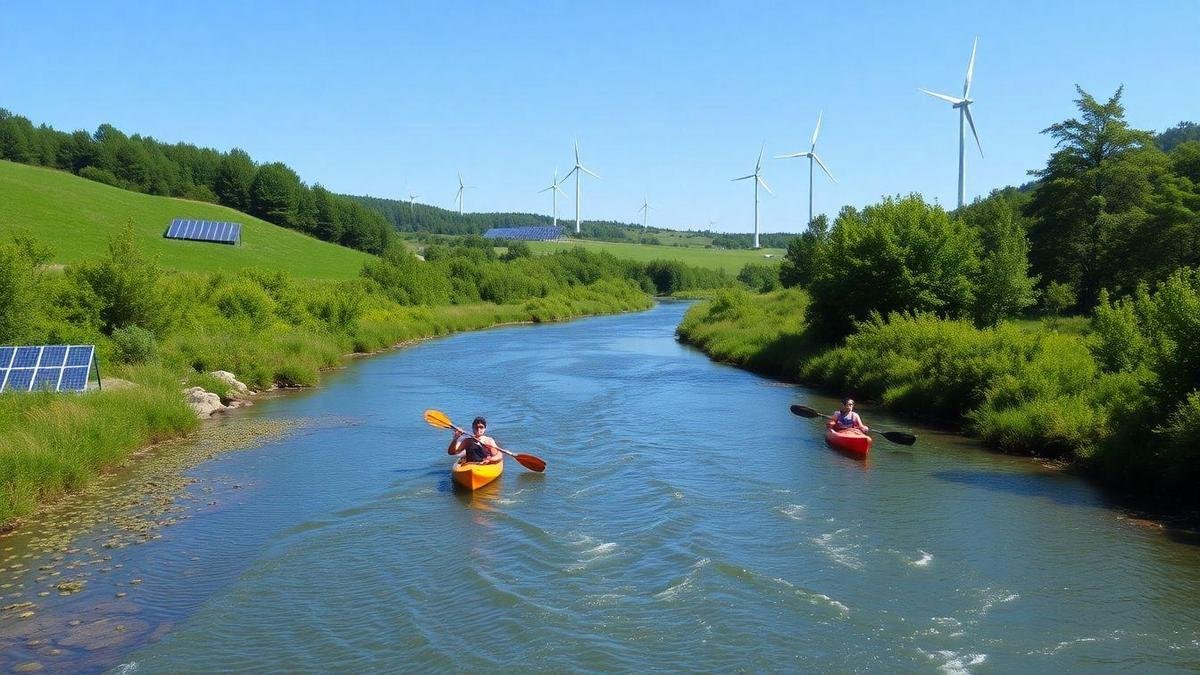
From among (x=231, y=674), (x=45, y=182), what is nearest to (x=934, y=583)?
(x=231, y=674)

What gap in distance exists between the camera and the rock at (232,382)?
3008 centimetres

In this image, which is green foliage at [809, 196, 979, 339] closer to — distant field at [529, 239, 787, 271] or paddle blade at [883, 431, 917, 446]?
paddle blade at [883, 431, 917, 446]

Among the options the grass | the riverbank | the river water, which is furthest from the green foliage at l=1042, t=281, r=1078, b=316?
the grass

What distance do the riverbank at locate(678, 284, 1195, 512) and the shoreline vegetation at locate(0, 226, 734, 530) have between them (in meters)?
20.6

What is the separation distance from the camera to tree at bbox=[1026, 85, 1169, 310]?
4381 cm

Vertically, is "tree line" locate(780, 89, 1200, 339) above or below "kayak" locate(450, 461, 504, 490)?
above

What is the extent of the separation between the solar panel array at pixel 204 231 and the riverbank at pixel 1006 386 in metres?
56.3

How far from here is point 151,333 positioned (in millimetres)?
29688

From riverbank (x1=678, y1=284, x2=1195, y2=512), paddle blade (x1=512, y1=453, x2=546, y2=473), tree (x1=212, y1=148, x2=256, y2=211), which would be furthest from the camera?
tree (x1=212, y1=148, x2=256, y2=211)

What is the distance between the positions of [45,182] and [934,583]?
84614 millimetres

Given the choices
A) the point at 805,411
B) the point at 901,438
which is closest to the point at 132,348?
the point at 805,411

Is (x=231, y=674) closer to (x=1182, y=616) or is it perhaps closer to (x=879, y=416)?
(x=1182, y=616)

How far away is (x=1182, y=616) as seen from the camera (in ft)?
39.6

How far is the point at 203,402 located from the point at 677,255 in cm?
15312
